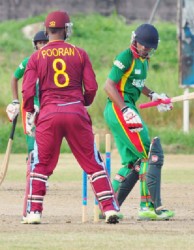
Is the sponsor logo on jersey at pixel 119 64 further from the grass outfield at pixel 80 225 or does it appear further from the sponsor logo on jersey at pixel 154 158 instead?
the grass outfield at pixel 80 225

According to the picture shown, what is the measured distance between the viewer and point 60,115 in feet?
36.4

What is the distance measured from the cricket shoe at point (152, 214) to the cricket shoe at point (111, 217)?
2.92ft

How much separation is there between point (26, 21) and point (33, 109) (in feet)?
90.4

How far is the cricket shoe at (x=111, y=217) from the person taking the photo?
1124 centimetres

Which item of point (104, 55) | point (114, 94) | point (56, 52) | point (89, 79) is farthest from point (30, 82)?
point (104, 55)

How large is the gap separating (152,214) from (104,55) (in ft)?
79.5

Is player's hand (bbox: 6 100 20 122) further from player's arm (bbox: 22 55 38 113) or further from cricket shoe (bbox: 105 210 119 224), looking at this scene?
cricket shoe (bbox: 105 210 119 224)

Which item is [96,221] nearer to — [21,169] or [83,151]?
[83,151]

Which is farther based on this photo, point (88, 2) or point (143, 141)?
point (88, 2)

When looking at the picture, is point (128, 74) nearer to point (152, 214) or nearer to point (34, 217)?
point (152, 214)

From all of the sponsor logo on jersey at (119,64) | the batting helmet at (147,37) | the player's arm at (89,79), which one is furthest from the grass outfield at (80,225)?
the batting helmet at (147,37)

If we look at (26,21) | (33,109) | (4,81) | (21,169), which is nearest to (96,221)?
(33,109)

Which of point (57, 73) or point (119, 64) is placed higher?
point (119, 64)

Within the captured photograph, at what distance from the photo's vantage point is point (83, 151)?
11188mm
